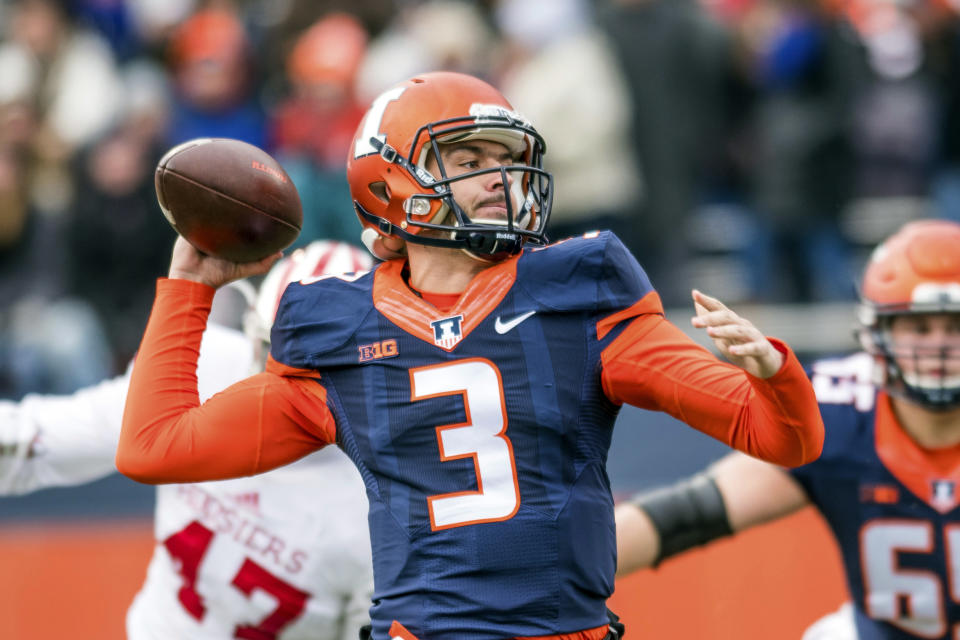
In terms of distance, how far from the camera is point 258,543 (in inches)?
140

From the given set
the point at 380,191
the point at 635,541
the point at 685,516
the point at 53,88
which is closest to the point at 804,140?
the point at 685,516

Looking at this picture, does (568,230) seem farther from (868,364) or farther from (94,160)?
(868,364)

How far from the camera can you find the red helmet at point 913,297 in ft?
11.7

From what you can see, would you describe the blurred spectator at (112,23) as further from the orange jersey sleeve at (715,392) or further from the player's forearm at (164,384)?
the orange jersey sleeve at (715,392)

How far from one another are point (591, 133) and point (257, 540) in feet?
12.0

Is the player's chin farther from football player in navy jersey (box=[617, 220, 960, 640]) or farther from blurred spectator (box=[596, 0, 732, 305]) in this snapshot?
blurred spectator (box=[596, 0, 732, 305])

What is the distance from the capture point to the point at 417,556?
8.37ft

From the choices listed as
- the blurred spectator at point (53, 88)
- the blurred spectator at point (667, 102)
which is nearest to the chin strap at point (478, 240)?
the blurred spectator at point (667, 102)

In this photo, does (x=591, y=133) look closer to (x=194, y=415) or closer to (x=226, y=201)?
(x=226, y=201)

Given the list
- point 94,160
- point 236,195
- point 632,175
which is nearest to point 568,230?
point 632,175

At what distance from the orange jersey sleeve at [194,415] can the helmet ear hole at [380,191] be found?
1.35 ft

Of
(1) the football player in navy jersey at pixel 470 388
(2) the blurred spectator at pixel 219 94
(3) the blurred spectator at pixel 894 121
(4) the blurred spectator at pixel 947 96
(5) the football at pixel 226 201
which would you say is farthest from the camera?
(2) the blurred spectator at pixel 219 94

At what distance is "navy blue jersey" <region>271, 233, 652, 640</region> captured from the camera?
250 centimetres

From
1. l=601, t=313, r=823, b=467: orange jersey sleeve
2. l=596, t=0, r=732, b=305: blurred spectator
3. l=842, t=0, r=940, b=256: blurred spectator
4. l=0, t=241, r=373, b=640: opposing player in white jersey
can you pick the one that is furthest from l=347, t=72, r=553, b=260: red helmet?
l=842, t=0, r=940, b=256: blurred spectator
